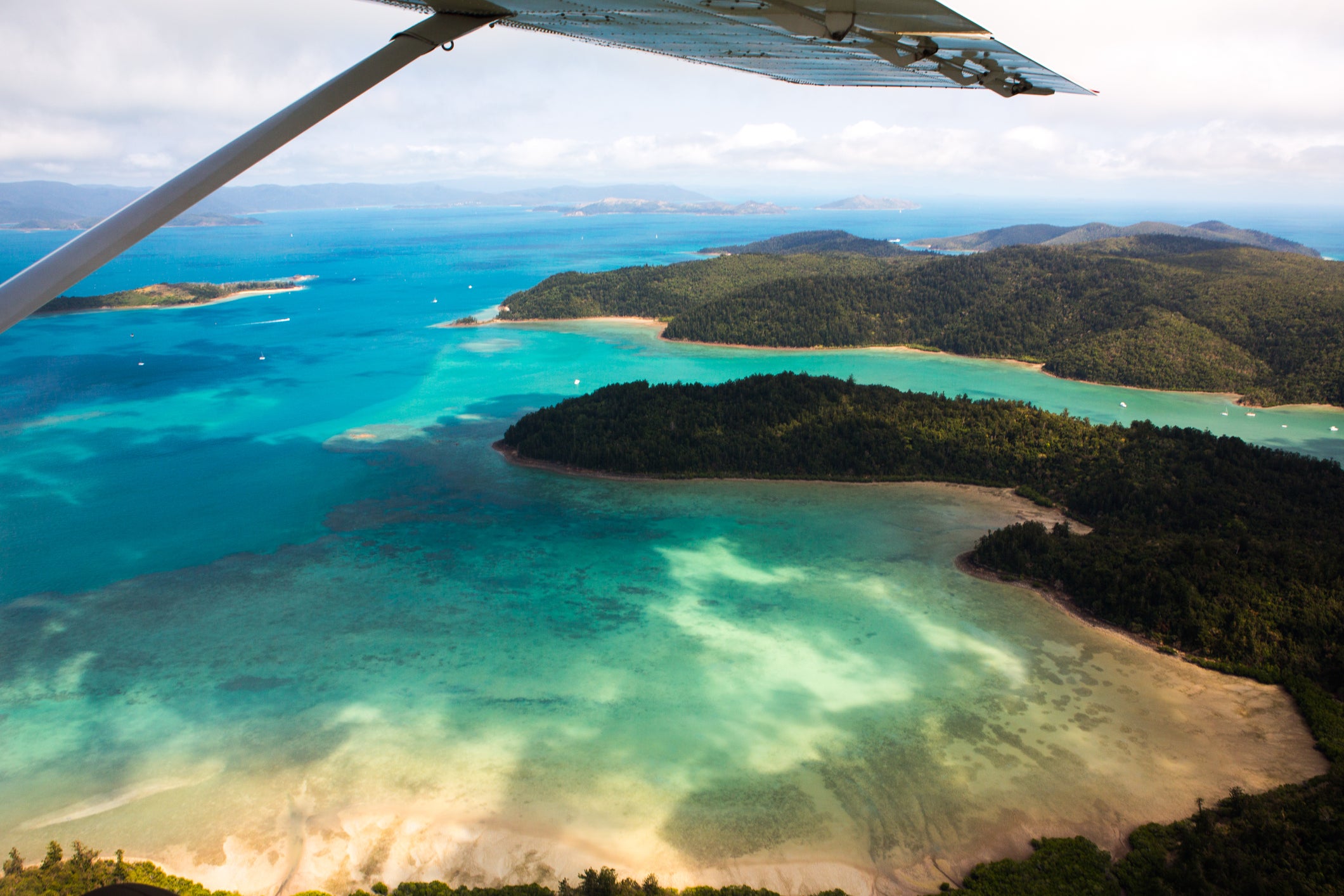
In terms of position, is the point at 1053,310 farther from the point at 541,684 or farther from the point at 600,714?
the point at 600,714

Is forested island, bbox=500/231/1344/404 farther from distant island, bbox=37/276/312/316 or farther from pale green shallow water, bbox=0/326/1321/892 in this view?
distant island, bbox=37/276/312/316

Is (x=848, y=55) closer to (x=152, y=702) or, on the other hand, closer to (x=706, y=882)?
(x=706, y=882)

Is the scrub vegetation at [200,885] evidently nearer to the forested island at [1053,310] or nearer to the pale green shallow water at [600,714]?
the pale green shallow water at [600,714]

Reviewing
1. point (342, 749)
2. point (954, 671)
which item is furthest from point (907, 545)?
point (342, 749)

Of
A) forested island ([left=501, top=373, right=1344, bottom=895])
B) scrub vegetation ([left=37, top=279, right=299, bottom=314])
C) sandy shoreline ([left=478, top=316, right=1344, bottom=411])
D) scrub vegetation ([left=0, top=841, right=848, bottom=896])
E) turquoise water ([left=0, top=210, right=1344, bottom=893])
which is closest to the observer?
scrub vegetation ([left=0, top=841, right=848, bottom=896])

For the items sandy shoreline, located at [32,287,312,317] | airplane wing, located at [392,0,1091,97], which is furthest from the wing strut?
sandy shoreline, located at [32,287,312,317]

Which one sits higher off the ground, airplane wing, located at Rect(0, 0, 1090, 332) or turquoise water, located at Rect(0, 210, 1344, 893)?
airplane wing, located at Rect(0, 0, 1090, 332)
